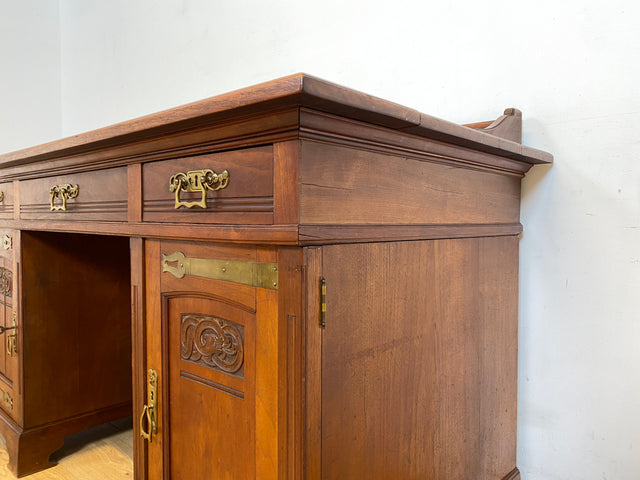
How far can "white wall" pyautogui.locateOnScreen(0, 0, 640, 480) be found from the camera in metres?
1.01

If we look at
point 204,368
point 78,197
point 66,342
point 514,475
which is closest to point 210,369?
point 204,368

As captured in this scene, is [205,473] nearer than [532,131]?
Yes

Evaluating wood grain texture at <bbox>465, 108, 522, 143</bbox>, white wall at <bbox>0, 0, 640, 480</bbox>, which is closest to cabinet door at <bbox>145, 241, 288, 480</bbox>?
wood grain texture at <bbox>465, 108, 522, 143</bbox>

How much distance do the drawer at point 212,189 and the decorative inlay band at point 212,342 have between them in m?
0.18

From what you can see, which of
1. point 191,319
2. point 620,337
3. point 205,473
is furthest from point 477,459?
point 191,319

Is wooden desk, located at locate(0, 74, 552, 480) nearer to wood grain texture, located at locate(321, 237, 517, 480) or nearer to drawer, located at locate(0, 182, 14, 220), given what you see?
wood grain texture, located at locate(321, 237, 517, 480)

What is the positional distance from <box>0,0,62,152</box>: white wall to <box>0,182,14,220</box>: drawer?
133 cm

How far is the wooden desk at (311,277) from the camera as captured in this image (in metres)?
0.64

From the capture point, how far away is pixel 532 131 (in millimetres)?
1129

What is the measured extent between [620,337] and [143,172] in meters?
1.05

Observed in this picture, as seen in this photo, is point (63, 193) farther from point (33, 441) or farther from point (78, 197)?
point (33, 441)

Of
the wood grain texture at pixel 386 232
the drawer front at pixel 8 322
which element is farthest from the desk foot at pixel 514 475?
the drawer front at pixel 8 322

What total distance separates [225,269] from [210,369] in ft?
0.60

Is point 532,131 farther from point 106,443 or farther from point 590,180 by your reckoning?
point 106,443
